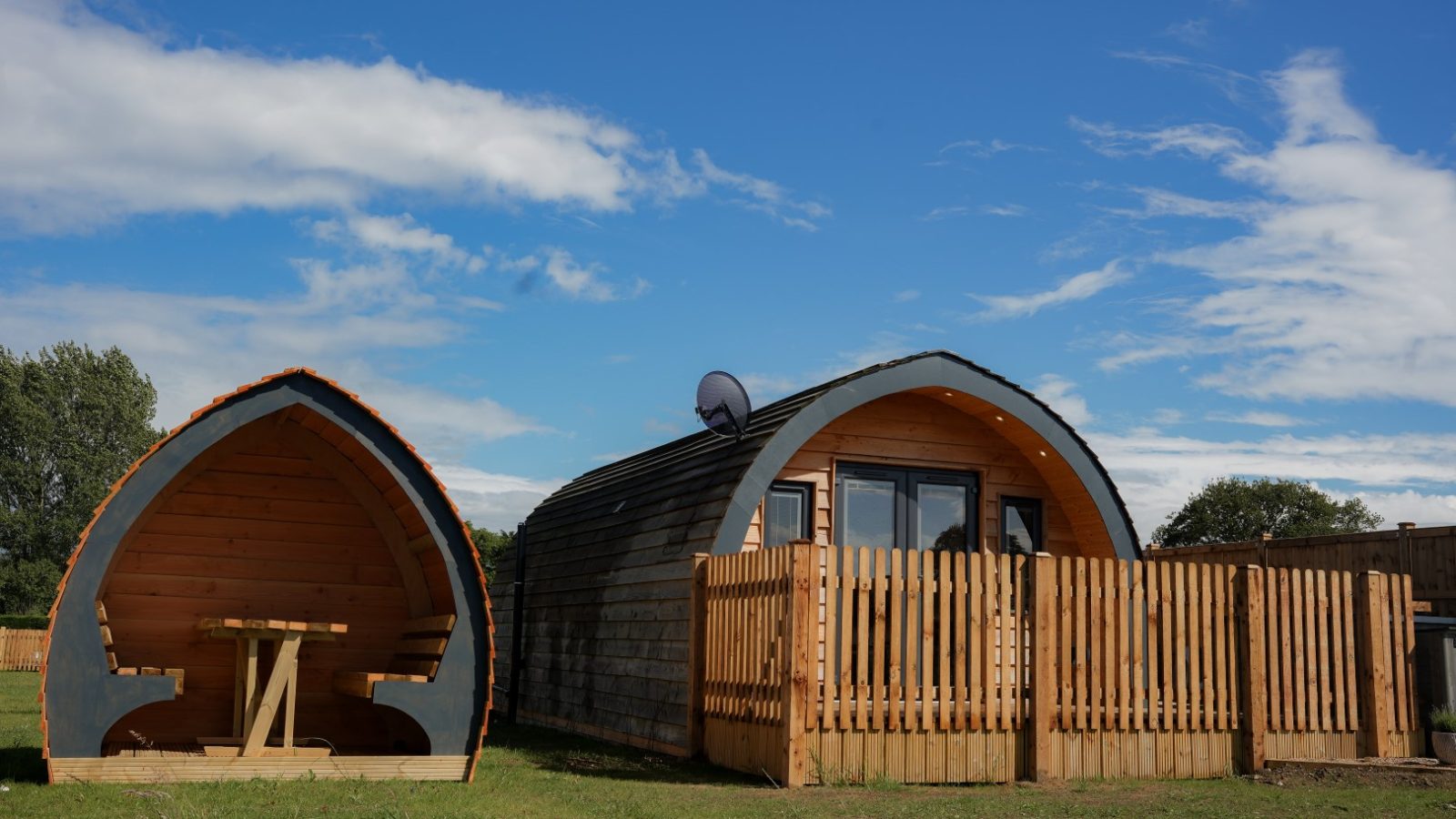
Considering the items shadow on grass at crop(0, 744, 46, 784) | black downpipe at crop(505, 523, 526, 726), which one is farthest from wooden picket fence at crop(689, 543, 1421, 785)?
black downpipe at crop(505, 523, 526, 726)

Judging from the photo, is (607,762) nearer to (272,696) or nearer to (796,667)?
(796,667)

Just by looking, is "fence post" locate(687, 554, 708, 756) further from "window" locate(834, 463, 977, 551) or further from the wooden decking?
the wooden decking

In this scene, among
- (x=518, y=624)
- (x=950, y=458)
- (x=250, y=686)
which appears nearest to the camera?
(x=250, y=686)

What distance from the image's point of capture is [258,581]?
11148mm

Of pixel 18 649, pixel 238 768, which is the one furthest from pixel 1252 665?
pixel 18 649

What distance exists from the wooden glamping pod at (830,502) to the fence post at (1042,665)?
8.40ft

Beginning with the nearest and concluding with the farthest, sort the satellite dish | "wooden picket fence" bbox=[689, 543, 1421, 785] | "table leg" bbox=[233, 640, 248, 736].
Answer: "wooden picket fence" bbox=[689, 543, 1421, 785] → "table leg" bbox=[233, 640, 248, 736] → the satellite dish

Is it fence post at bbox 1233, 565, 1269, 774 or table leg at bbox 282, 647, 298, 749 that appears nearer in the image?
table leg at bbox 282, 647, 298, 749

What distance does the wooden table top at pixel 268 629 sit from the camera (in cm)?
921

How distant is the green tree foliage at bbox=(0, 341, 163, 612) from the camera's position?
159 ft

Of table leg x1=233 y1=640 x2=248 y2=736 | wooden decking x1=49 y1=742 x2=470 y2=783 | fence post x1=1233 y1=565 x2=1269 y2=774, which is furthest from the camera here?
fence post x1=1233 y1=565 x2=1269 y2=774

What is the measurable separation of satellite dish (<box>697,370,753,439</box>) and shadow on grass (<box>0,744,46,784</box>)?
666 cm

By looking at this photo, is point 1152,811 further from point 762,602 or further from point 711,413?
point 711,413

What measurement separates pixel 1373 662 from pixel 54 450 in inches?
2000
